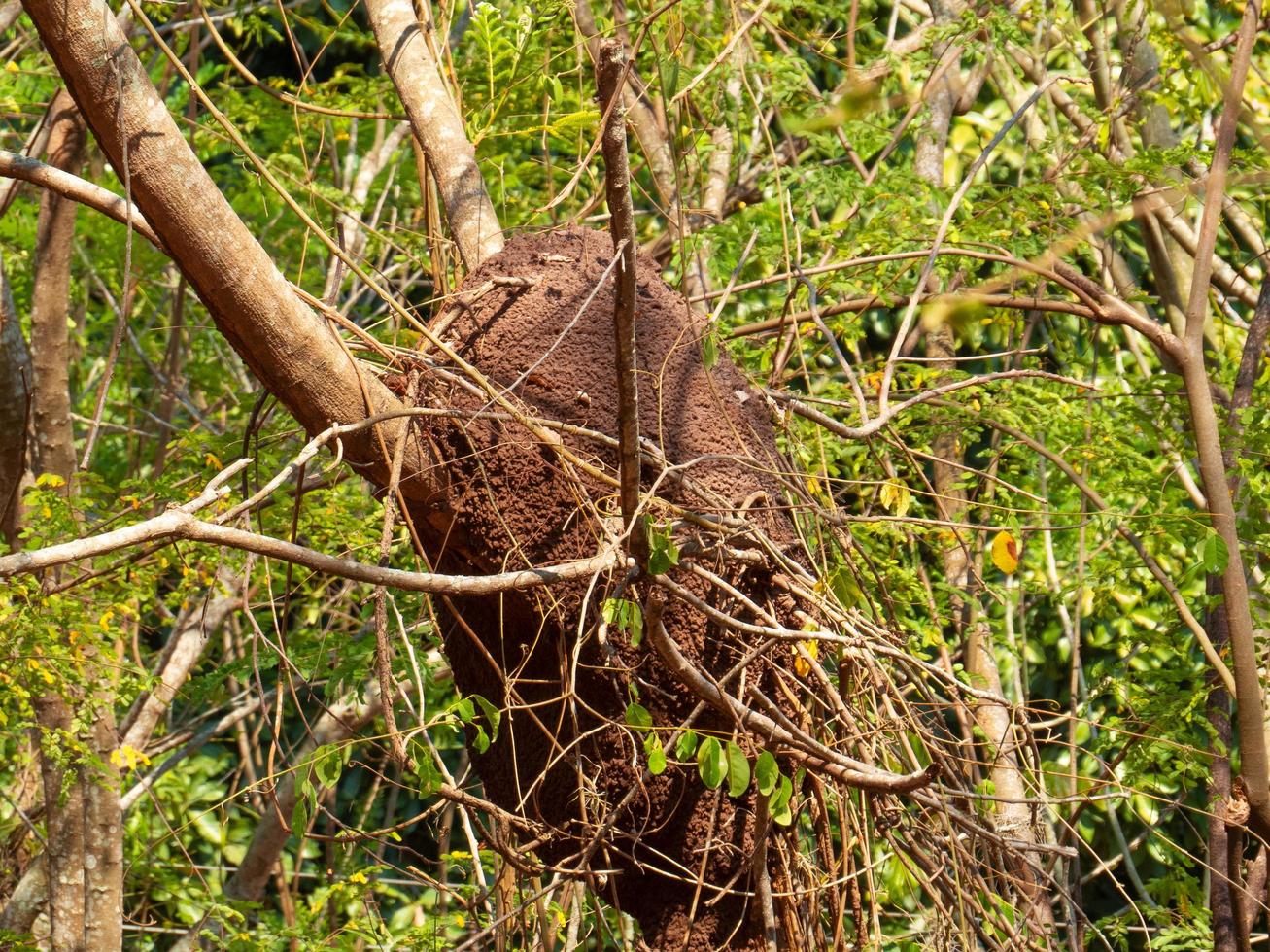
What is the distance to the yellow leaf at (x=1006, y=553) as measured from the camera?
3357 millimetres

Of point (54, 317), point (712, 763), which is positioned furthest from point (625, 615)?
point (54, 317)

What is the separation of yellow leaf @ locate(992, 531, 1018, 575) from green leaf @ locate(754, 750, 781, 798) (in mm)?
1665

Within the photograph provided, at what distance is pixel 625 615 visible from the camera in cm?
182

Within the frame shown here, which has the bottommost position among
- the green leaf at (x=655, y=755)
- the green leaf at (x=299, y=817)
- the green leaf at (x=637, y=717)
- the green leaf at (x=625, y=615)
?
the green leaf at (x=655, y=755)

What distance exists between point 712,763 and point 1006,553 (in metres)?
1.85

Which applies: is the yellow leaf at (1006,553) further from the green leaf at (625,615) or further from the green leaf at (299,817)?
the green leaf at (299,817)

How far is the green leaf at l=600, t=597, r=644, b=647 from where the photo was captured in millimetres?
1818

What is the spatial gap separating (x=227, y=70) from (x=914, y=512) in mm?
3964

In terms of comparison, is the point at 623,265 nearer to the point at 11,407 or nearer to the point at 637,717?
the point at 637,717

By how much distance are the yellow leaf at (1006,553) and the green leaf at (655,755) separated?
1.70 meters

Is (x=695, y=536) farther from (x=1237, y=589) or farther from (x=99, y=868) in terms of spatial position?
(x=99, y=868)

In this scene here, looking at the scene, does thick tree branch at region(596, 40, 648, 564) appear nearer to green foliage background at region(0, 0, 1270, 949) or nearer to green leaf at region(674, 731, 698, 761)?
green leaf at region(674, 731, 698, 761)

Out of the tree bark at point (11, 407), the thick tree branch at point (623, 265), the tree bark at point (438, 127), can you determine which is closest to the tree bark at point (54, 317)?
the tree bark at point (11, 407)

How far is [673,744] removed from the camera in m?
1.99
